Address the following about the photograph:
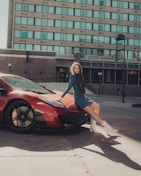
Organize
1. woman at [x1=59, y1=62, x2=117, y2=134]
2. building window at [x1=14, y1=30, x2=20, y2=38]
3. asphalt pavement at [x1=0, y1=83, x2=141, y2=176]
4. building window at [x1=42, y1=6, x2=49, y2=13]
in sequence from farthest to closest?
building window at [x1=42, y1=6, x2=49, y2=13]
building window at [x1=14, y1=30, x2=20, y2=38]
woman at [x1=59, y1=62, x2=117, y2=134]
asphalt pavement at [x1=0, y1=83, x2=141, y2=176]

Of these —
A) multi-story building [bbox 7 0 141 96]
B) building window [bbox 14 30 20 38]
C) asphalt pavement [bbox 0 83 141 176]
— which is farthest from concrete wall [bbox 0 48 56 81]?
asphalt pavement [bbox 0 83 141 176]

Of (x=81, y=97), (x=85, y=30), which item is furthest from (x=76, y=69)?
(x=85, y=30)

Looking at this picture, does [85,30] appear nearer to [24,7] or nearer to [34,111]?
[24,7]

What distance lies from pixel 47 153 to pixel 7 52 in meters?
48.1

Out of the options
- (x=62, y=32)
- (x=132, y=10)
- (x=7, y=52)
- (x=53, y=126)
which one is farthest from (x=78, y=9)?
(x=53, y=126)

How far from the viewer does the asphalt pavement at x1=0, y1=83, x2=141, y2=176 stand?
3.99 m

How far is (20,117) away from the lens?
664 centimetres

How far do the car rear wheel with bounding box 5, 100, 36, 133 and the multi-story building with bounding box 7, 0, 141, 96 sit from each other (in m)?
48.9

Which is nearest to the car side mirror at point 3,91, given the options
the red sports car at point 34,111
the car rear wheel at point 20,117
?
the red sports car at point 34,111

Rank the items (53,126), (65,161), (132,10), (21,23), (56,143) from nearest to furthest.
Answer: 1. (65,161)
2. (56,143)
3. (53,126)
4. (21,23)
5. (132,10)

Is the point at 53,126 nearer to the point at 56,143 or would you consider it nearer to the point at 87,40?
the point at 56,143

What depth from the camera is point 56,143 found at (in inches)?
222

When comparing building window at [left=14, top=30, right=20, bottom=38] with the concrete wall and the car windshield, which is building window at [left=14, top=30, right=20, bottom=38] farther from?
the car windshield

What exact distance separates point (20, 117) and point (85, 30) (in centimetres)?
5739
